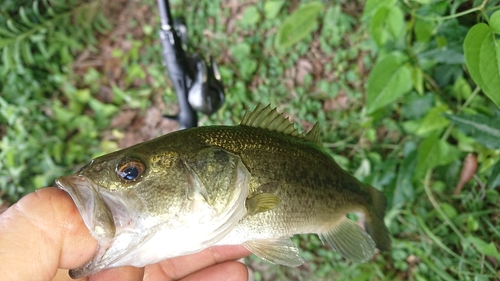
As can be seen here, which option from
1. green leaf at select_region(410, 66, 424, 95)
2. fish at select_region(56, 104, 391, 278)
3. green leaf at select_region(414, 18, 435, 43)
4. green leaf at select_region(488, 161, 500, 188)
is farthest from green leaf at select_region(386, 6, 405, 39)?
green leaf at select_region(488, 161, 500, 188)

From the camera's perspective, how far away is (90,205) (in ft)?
3.59

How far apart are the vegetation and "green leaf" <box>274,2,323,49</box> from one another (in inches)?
0.5

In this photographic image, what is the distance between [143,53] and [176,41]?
1353 mm

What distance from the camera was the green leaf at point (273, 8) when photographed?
2.80m

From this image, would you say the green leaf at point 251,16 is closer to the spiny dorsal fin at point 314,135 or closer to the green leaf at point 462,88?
the green leaf at point 462,88

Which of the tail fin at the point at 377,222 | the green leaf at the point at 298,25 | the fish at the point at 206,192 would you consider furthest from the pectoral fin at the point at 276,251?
the green leaf at the point at 298,25

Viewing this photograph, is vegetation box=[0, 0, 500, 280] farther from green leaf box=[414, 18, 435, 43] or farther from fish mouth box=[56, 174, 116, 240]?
fish mouth box=[56, 174, 116, 240]

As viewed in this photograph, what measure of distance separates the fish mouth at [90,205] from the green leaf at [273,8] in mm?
2115

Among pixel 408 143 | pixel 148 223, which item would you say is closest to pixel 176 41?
pixel 148 223

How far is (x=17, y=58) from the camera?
2992 millimetres

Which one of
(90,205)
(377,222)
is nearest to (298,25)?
(377,222)

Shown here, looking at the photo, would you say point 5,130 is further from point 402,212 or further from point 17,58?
point 402,212

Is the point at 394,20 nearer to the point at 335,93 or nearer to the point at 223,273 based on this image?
the point at 335,93

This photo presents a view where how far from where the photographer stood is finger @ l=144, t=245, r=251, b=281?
5.68 feet
